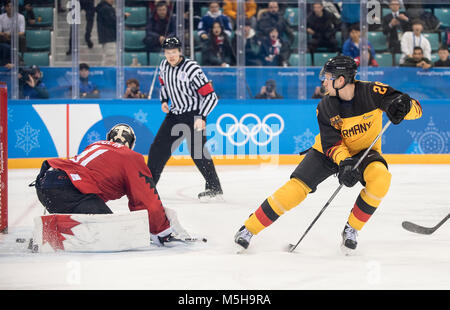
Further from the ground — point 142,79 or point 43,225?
point 142,79

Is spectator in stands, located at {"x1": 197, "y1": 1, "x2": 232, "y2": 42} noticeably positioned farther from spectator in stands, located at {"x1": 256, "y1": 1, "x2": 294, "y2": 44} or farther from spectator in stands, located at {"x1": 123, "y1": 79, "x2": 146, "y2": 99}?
spectator in stands, located at {"x1": 123, "y1": 79, "x2": 146, "y2": 99}

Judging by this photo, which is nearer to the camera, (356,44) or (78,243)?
(78,243)

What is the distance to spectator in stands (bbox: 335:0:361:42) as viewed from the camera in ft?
27.2

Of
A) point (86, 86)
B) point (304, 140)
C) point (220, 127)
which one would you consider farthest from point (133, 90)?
point (304, 140)

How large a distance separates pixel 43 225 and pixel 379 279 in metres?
1.66

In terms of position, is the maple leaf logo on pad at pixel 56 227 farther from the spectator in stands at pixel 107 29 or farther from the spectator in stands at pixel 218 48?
the spectator in stands at pixel 218 48

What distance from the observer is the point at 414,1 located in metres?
8.34

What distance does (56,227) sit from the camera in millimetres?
3439

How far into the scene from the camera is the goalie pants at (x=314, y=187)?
338 centimetres

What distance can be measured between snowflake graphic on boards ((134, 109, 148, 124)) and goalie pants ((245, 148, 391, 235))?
4585mm

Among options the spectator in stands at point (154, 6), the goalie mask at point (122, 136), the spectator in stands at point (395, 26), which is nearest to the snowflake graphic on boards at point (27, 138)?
the spectator in stands at point (154, 6)

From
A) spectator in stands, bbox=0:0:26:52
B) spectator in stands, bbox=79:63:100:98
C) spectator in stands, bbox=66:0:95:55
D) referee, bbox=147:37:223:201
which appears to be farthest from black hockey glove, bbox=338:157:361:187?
spectator in stands, bbox=0:0:26:52

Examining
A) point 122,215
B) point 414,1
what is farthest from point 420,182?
point 122,215

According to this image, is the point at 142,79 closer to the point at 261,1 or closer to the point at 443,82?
the point at 261,1
